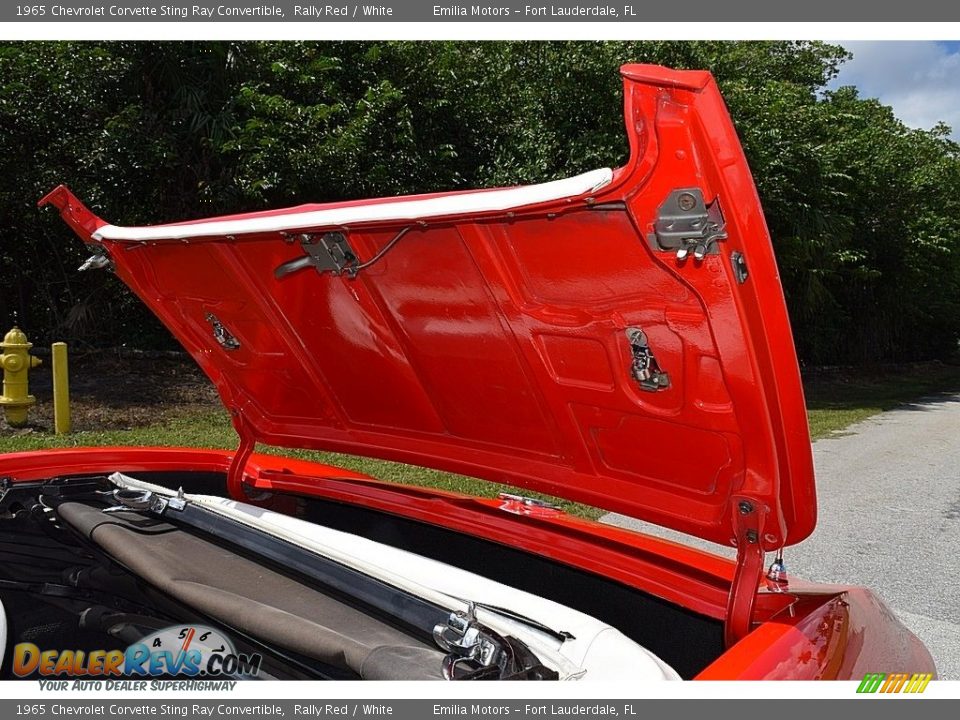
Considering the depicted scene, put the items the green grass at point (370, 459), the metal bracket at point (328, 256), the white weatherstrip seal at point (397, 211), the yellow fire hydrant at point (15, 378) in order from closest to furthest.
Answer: the white weatherstrip seal at point (397, 211), the metal bracket at point (328, 256), the green grass at point (370, 459), the yellow fire hydrant at point (15, 378)

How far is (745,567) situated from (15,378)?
772 cm

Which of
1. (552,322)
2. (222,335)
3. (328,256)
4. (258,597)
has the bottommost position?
(258,597)

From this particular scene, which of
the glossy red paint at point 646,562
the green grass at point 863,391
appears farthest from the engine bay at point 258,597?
the green grass at point 863,391

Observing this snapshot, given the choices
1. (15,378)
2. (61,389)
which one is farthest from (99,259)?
(15,378)

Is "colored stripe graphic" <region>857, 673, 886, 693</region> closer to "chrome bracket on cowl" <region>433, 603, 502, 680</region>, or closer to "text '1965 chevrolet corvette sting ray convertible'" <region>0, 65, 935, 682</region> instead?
"text '1965 chevrolet corvette sting ray convertible'" <region>0, 65, 935, 682</region>

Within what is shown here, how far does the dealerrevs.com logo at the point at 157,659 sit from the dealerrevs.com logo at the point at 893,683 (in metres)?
1.41

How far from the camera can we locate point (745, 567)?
1643mm

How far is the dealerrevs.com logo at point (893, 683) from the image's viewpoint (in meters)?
1.54

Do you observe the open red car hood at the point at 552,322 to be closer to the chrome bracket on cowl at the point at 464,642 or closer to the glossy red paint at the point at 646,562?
the glossy red paint at the point at 646,562

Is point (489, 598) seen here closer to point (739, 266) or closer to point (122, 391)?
point (739, 266)

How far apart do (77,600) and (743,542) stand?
6.39 ft

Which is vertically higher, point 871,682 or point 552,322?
point 552,322

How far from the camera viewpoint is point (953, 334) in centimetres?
2750

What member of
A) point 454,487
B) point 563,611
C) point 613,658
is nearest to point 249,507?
point 563,611
